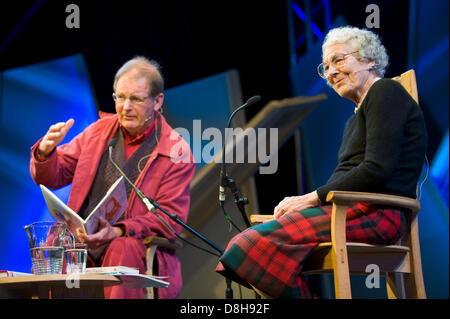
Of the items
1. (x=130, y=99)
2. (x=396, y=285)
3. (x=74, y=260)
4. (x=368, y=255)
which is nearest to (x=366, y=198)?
(x=368, y=255)

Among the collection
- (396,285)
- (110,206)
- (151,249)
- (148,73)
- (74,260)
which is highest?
(148,73)

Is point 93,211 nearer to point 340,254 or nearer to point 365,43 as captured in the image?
point 340,254

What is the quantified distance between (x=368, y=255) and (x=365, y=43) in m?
0.82

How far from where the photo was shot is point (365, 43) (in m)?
2.06

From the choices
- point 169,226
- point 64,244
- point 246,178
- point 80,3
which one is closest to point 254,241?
point 64,244

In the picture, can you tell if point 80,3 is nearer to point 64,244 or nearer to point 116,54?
point 116,54

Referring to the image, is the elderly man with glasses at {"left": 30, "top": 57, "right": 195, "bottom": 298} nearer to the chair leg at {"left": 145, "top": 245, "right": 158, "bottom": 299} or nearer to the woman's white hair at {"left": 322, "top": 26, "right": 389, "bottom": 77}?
the chair leg at {"left": 145, "top": 245, "right": 158, "bottom": 299}

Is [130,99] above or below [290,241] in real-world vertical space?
above

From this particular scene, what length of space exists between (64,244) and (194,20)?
8.02 ft

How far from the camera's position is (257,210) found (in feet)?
12.8

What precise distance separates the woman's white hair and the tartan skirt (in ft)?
2.01

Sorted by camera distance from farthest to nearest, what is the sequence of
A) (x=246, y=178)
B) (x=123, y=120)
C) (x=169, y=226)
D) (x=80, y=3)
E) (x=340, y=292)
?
(x=246, y=178) → (x=80, y=3) → (x=123, y=120) → (x=169, y=226) → (x=340, y=292)

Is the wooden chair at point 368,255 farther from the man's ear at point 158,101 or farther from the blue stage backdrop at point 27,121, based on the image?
the blue stage backdrop at point 27,121

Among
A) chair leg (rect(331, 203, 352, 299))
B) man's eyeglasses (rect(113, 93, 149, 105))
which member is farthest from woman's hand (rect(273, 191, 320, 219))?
man's eyeglasses (rect(113, 93, 149, 105))
